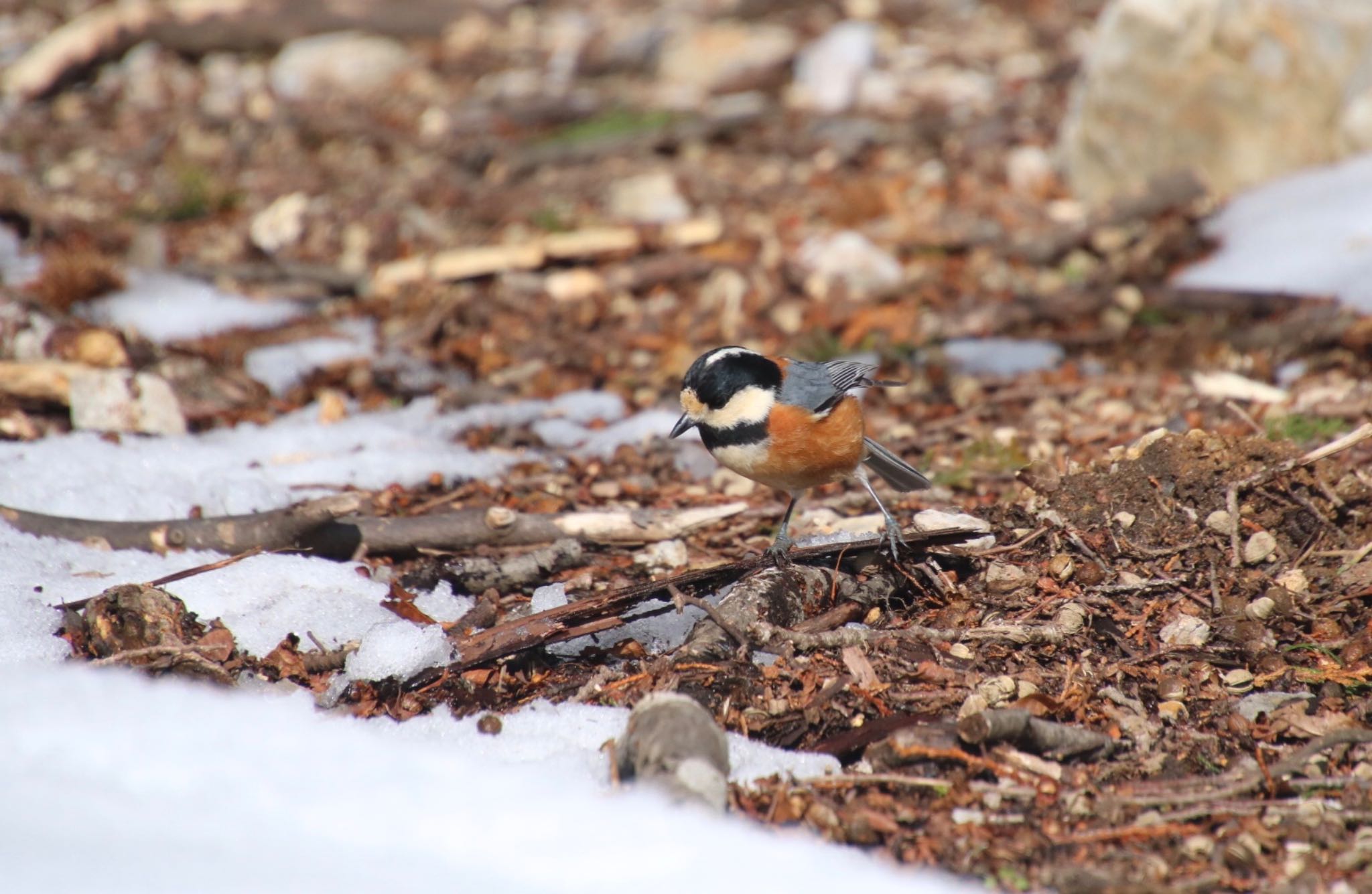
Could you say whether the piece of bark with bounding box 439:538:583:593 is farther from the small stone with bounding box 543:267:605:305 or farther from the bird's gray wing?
the small stone with bounding box 543:267:605:305

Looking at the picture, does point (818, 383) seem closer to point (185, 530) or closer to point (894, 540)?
point (894, 540)

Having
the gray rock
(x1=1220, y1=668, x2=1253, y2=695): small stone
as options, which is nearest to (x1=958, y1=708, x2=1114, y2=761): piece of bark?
(x1=1220, y1=668, x2=1253, y2=695): small stone

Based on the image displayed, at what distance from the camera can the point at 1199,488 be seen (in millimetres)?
3678

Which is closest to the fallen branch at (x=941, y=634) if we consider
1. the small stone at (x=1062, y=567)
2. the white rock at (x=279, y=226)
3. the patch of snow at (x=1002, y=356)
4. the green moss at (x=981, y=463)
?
the small stone at (x=1062, y=567)

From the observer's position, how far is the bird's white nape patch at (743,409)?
3.90 m

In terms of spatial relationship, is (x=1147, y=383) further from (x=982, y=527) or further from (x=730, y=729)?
(x=730, y=729)

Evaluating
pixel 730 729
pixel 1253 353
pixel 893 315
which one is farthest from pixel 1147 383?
pixel 730 729

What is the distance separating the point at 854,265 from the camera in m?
6.64

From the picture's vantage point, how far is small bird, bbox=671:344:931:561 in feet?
12.6

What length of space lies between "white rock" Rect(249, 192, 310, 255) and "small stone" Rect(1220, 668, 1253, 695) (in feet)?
18.8

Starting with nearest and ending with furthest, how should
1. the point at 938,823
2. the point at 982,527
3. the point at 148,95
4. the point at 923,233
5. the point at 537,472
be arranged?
the point at 938,823, the point at 982,527, the point at 537,472, the point at 923,233, the point at 148,95

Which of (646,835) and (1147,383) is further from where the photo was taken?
(1147,383)

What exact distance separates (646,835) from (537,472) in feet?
8.20

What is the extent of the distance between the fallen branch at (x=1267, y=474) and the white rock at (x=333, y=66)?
753 cm
